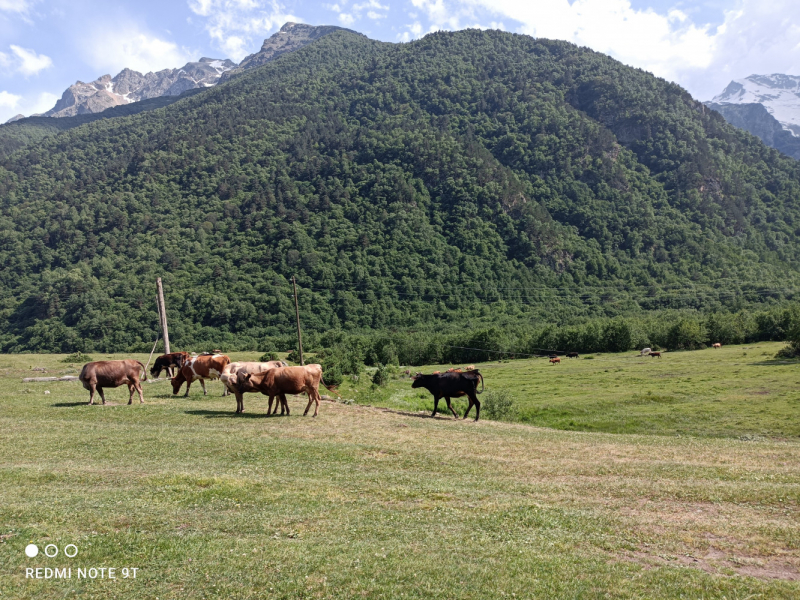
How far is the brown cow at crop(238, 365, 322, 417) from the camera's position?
22703mm

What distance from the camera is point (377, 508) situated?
35.6ft

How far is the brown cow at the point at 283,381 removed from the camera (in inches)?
894

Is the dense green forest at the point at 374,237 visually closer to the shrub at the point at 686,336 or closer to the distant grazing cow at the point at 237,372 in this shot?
the shrub at the point at 686,336

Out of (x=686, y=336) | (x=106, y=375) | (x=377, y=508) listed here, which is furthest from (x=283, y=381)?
(x=686, y=336)

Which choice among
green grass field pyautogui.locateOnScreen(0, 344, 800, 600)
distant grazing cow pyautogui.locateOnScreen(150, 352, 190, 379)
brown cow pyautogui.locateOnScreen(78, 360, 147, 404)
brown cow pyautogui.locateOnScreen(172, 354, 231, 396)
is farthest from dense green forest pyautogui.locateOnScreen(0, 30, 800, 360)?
green grass field pyautogui.locateOnScreen(0, 344, 800, 600)

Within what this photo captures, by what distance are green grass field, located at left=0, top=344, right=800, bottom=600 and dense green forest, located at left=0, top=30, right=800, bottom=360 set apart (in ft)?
217

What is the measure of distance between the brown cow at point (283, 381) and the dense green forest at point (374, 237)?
5989cm

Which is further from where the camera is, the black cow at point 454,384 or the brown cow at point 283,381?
the black cow at point 454,384

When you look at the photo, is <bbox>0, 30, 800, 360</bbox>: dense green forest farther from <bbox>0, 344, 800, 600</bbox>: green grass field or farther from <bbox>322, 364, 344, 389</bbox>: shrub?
<bbox>0, 344, 800, 600</bbox>: green grass field

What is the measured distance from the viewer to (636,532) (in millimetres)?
9664

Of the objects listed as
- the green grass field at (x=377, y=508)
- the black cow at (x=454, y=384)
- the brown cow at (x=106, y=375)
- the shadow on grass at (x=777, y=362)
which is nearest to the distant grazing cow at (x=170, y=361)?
the brown cow at (x=106, y=375)

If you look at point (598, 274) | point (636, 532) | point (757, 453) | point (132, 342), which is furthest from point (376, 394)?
point (598, 274)

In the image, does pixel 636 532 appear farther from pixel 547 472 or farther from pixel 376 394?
pixel 376 394

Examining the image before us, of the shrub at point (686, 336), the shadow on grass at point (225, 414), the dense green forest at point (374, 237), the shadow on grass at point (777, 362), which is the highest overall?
the dense green forest at point (374, 237)
